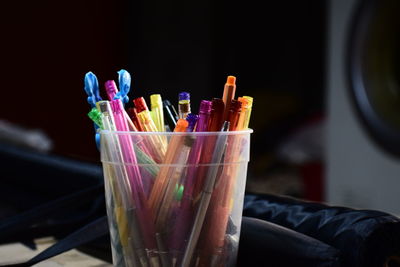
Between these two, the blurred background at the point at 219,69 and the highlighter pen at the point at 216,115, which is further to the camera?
the blurred background at the point at 219,69

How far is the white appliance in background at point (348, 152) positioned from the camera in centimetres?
224

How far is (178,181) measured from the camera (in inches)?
18.2

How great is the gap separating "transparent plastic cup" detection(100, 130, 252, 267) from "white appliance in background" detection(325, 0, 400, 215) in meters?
1.81

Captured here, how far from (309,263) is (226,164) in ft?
0.37

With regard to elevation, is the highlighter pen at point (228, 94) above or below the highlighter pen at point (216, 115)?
above

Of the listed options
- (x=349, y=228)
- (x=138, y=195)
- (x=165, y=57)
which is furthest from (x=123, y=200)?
(x=165, y=57)

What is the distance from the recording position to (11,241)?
71 centimetres

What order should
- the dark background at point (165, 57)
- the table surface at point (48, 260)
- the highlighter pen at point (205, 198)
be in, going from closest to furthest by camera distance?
the highlighter pen at point (205, 198) → the table surface at point (48, 260) → the dark background at point (165, 57)

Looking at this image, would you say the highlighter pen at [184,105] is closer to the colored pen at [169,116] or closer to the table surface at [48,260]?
the colored pen at [169,116]

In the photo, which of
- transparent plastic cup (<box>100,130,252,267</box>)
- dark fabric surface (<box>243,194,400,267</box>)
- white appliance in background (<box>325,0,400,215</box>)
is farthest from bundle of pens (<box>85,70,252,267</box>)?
white appliance in background (<box>325,0,400,215</box>)

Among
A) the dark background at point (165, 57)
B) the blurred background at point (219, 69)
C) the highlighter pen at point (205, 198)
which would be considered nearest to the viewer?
the highlighter pen at point (205, 198)

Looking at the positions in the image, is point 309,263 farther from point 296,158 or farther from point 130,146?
point 296,158

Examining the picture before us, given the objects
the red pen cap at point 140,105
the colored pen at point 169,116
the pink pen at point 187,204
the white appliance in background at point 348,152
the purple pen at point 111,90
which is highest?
the purple pen at point 111,90

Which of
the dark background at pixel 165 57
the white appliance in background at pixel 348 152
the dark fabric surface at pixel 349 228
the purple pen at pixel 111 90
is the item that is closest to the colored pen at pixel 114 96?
the purple pen at pixel 111 90
